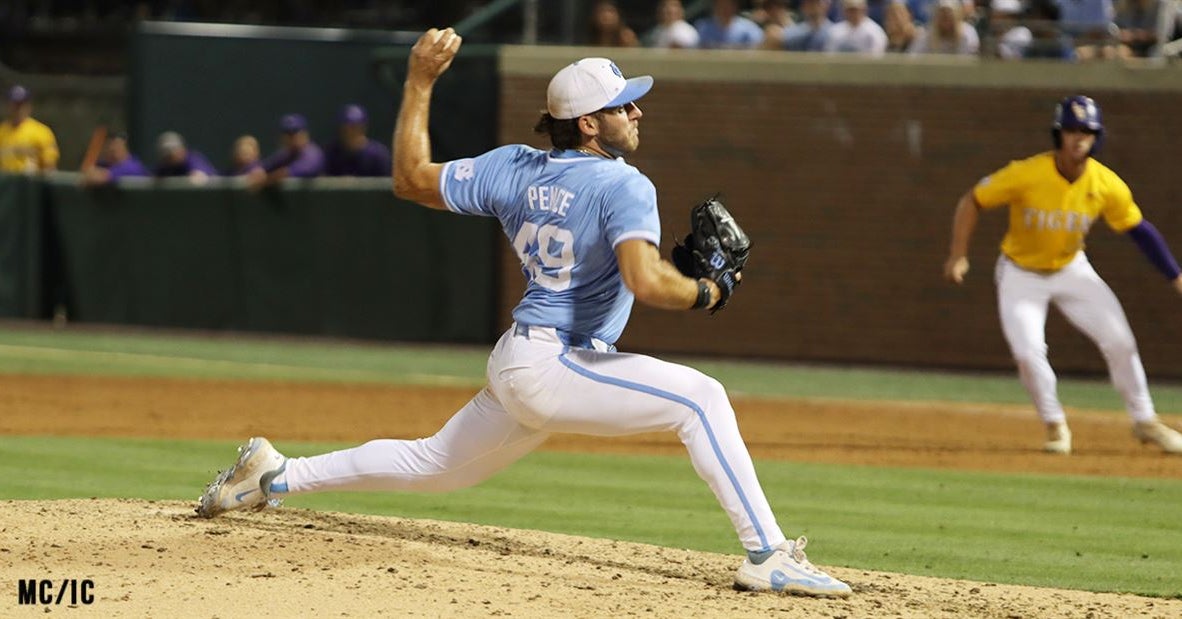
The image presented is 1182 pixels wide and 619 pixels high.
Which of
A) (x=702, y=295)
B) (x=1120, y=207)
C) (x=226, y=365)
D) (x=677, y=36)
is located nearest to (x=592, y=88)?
(x=702, y=295)

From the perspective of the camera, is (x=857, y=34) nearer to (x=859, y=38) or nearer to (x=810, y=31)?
(x=859, y=38)

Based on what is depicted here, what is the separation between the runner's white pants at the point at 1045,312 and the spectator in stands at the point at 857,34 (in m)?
6.92

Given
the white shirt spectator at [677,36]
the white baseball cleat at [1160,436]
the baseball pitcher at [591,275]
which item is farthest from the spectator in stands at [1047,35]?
the baseball pitcher at [591,275]

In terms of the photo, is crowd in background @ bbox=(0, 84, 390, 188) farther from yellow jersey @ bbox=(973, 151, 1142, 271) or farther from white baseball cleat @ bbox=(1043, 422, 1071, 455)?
white baseball cleat @ bbox=(1043, 422, 1071, 455)

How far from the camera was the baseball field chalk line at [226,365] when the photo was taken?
16188 millimetres

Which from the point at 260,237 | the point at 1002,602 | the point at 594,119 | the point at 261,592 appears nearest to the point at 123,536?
the point at 261,592

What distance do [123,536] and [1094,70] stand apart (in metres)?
12.2

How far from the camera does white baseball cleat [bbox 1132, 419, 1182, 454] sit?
11633 millimetres

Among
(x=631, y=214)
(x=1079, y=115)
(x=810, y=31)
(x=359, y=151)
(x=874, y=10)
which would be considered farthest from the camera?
(x=359, y=151)

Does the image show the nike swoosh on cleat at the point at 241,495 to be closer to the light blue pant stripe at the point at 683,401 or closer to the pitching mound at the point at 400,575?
the pitching mound at the point at 400,575

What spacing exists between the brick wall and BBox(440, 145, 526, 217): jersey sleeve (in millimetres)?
11853

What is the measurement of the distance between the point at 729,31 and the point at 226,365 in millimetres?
6236

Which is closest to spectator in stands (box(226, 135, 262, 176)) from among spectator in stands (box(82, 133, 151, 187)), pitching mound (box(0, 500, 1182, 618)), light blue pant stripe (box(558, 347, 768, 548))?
spectator in stands (box(82, 133, 151, 187))

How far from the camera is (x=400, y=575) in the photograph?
6598 millimetres
